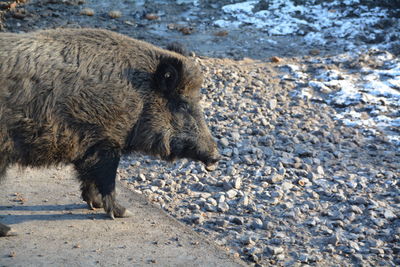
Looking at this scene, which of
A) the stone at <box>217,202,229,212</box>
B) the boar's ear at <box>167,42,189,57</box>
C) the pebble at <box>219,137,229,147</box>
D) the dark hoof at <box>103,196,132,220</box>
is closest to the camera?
the dark hoof at <box>103,196,132,220</box>

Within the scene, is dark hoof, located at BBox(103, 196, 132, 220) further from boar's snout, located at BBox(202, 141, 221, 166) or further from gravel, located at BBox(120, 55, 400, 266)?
boar's snout, located at BBox(202, 141, 221, 166)

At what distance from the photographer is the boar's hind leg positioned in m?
5.25

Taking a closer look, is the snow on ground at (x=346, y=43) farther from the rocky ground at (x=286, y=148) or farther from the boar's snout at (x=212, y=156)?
the boar's snout at (x=212, y=156)

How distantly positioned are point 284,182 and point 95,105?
7.28 ft

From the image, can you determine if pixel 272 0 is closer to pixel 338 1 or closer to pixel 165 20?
pixel 338 1

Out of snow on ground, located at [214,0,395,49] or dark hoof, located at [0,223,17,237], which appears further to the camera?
snow on ground, located at [214,0,395,49]

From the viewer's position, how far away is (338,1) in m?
12.1

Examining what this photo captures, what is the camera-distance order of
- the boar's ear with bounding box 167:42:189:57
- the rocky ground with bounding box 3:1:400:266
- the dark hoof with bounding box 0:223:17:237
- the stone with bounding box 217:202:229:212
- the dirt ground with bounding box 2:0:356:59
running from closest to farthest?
the dark hoof with bounding box 0:223:17:237 < the rocky ground with bounding box 3:1:400:266 < the stone with bounding box 217:202:229:212 < the boar's ear with bounding box 167:42:189:57 < the dirt ground with bounding box 2:0:356:59

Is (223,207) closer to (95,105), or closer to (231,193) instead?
(231,193)

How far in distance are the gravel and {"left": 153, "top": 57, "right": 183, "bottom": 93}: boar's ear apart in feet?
3.86

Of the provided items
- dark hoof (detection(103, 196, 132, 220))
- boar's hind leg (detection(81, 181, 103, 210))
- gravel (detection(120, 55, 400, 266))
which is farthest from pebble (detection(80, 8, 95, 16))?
dark hoof (detection(103, 196, 132, 220))

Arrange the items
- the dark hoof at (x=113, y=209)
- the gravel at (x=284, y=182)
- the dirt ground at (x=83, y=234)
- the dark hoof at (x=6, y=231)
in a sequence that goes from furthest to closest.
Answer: the dark hoof at (x=113, y=209) < the gravel at (x=284, y=182) < the dark hoof at (x=6, y=231) < the dirt ground at (x=83, y=234)

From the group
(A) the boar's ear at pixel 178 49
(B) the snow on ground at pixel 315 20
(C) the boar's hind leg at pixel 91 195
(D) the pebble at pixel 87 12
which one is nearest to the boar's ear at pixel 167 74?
(A) the boar's ear at pixel 178 49

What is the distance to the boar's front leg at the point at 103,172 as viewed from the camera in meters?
4.98
